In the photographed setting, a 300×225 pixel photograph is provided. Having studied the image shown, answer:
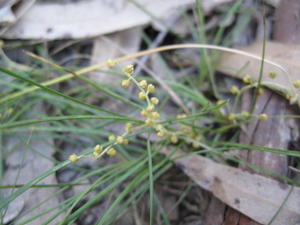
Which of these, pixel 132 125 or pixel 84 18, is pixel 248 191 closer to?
pixel 132 125

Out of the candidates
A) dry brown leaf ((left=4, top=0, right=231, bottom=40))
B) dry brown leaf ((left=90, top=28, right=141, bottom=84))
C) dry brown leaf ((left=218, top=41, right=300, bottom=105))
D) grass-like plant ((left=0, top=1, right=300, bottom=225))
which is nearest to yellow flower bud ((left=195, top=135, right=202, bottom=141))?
grass-like plant ((left=0, top=1, right=300, bottom=225))

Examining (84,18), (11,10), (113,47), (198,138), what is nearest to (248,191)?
(198,138)

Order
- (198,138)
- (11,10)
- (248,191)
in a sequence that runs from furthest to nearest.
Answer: (11,10), (198,138), (248,191)

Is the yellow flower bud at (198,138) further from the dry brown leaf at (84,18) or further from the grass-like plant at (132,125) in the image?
the dry brown leaf at (84,18)

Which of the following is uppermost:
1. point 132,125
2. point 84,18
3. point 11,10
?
point 11,10

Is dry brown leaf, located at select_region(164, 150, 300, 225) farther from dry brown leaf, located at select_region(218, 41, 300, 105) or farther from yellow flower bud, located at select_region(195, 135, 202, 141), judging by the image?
dry brown leaf, located at select_region(218, 41, 300, 105)
